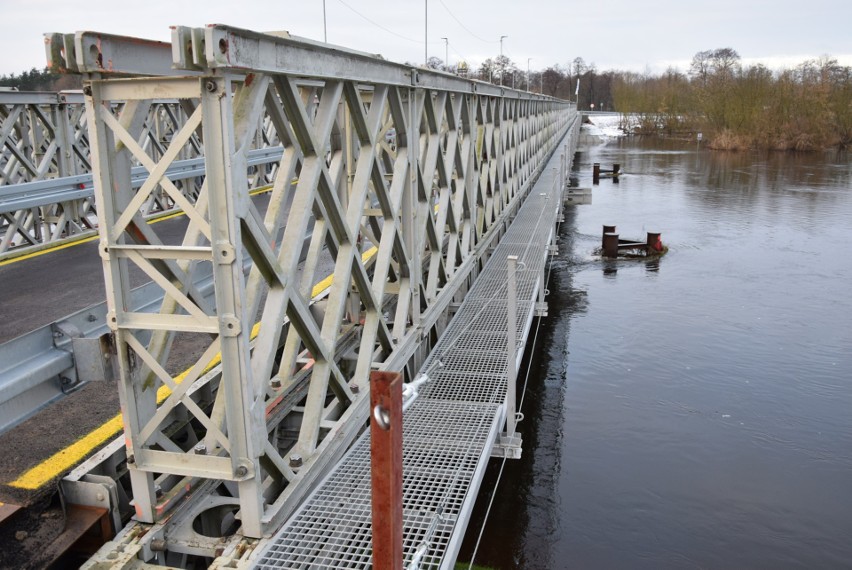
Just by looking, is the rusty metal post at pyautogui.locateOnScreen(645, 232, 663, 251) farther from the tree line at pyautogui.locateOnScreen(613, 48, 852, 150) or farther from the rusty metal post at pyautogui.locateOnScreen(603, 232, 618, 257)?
the tree line at pyautogui.locateOnScreen(613, 48, 852, 150)

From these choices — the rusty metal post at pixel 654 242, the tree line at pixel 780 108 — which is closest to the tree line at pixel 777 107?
the tree line at pixel 780 108

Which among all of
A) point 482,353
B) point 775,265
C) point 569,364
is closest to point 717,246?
point 775,265

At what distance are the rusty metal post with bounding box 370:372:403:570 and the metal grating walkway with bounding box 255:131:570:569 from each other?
44.2 inches

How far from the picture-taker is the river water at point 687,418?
20.9ft

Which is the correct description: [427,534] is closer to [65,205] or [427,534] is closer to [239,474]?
[239,474]

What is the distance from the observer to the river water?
6.37 metres

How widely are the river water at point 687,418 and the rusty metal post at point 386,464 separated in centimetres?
378

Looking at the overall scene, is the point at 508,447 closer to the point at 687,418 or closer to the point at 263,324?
the point at 263,324

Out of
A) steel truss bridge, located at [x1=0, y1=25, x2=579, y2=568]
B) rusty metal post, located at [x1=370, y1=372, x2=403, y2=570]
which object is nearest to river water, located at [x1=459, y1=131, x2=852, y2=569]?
steel truss bridge, located at [x1=0, y1=25, x2=579, y2=568]

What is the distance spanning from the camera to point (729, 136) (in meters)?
53.2

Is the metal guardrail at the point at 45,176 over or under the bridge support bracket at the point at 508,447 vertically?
over

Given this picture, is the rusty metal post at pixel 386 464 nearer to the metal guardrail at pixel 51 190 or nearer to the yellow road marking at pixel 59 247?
the metal guardrail at pixel 51 190

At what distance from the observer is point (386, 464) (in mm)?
2344

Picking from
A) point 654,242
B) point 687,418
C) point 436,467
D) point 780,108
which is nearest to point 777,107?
point 780,108
